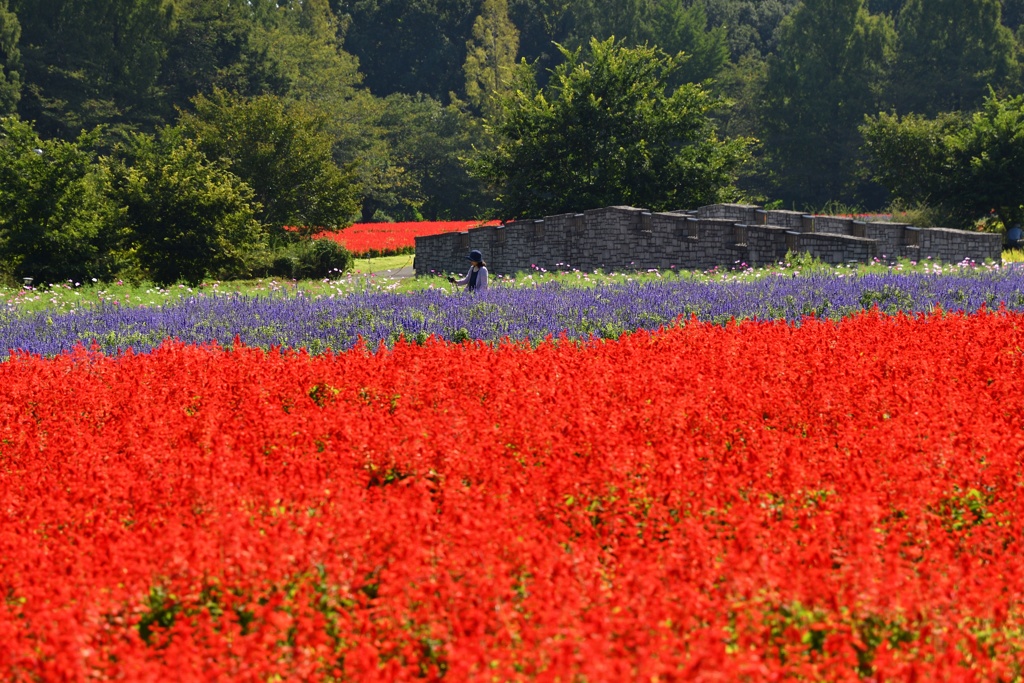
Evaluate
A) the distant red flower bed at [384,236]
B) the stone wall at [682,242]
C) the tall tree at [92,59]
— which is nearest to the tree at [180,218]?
the stone wall at [682,242]

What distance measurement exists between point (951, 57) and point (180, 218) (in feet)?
172

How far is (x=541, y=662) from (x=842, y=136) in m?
63.5

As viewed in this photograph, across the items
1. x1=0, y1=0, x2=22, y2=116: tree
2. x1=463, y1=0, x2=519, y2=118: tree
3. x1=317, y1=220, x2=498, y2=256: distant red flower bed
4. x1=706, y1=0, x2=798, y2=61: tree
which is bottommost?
x1=317, y1=220, x2=498, y2=256: distant red flower bed

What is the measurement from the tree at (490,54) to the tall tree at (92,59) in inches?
809

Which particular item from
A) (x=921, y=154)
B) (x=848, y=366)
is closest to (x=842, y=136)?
(x=921, y=154)

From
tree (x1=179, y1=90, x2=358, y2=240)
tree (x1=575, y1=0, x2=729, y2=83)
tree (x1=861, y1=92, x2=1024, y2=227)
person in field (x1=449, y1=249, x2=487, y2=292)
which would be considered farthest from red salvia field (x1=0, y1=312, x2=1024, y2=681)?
tree (x1=575, y1=0, x2=729, y2=83)

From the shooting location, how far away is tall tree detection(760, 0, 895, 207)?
206 ft

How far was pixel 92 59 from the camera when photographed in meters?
55.3

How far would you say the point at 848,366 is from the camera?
786 cm

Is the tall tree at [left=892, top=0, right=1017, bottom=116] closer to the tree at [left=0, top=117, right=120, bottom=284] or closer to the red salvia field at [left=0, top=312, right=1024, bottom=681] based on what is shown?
the tree at [left=0, top=117, right=120, bottom=284]

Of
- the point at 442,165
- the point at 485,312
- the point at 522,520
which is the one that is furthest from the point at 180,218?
the point at 442,165

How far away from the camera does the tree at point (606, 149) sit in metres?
31.1

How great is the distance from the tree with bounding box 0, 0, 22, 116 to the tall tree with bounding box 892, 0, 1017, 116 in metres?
47.4

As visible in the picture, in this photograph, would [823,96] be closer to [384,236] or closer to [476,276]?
[384,236]
